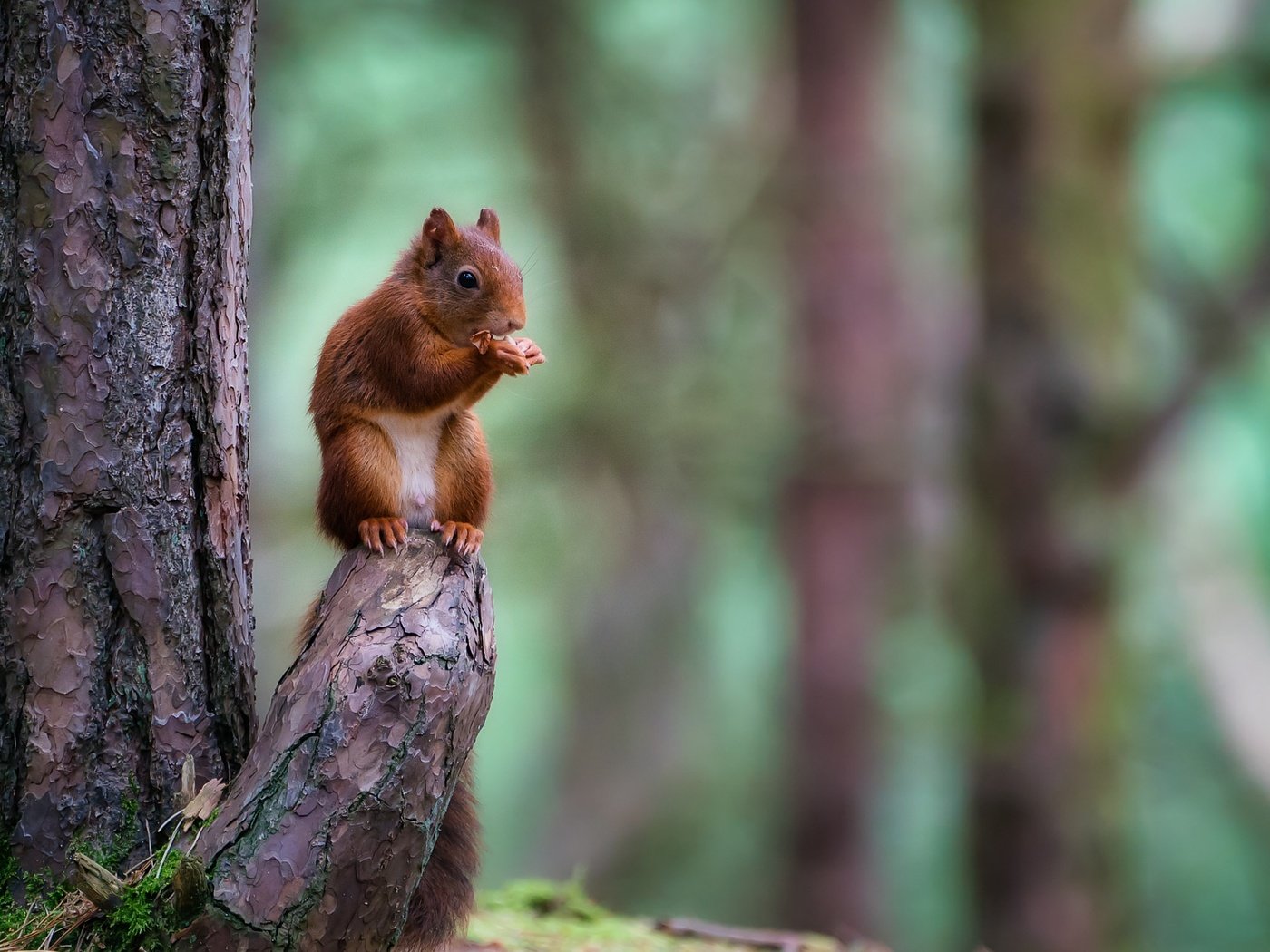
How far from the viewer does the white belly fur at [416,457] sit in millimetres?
2459

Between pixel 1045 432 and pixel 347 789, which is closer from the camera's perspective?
pixel 347 789

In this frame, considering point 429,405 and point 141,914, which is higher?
point 429,405

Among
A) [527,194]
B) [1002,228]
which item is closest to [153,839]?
[1002,228]

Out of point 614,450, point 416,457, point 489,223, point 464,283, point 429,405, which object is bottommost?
point 614,450

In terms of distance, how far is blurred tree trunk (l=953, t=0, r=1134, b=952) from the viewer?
15.5 ft

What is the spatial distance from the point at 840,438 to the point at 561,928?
3.33 metres

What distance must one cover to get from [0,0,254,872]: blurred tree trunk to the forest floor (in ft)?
3.15

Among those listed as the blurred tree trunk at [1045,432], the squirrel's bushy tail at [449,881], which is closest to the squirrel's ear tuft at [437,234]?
the squirrel's bushy tail at [449,881]

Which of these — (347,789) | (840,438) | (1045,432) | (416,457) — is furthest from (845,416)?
(347,789)

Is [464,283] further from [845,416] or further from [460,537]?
[845,416]

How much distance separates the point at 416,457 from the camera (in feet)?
8.23

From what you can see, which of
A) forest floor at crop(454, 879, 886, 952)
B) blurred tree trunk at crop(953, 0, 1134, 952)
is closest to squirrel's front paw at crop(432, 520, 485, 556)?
forest floor at crop(454, 879, 886, 952)

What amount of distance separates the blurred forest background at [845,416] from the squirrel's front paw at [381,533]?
7.32 feet

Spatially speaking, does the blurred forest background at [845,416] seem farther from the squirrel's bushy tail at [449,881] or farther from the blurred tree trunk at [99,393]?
the blurred tree trunk at [99,393]
